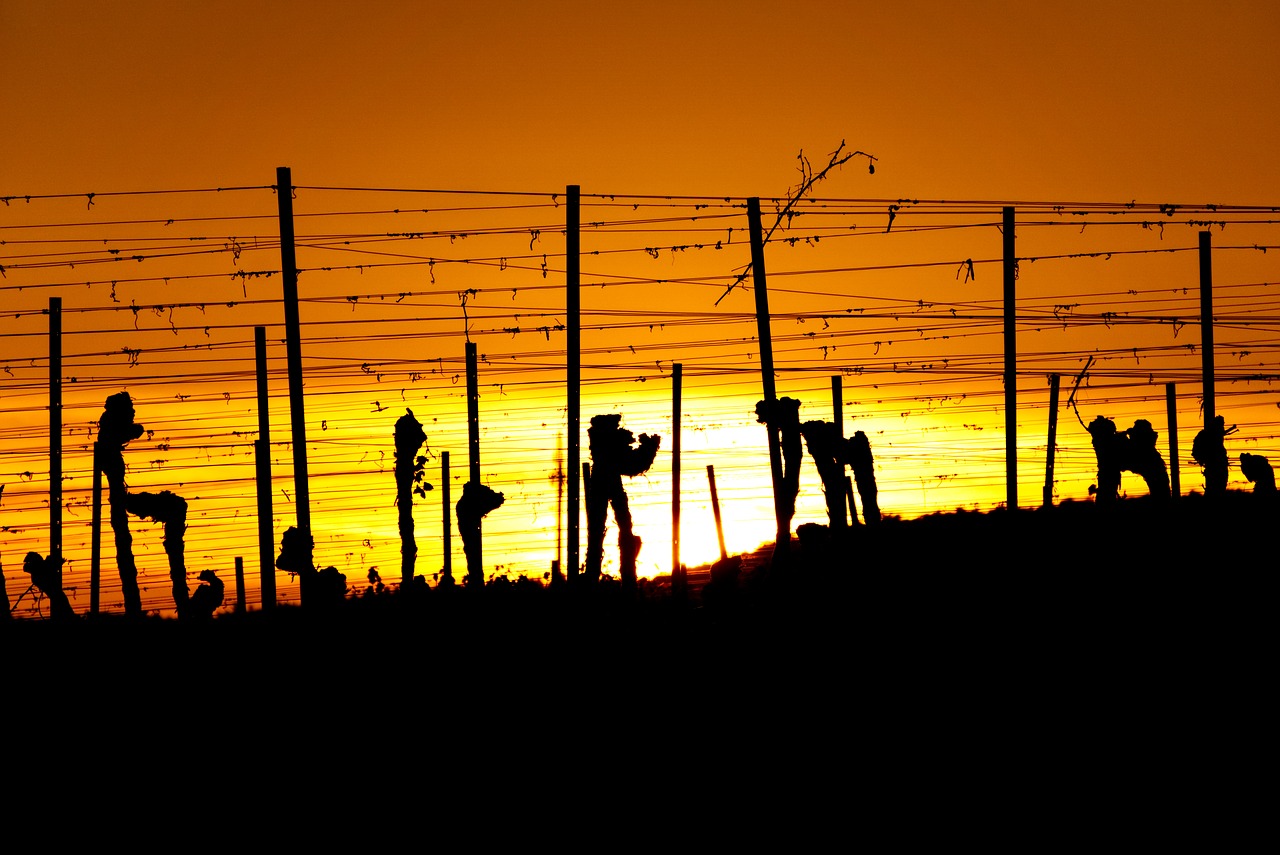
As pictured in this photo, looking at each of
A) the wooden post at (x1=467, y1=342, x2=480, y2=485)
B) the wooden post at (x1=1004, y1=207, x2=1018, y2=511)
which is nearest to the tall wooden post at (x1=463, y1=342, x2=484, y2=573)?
the wooden post at (x1=467, y1=342, x2=480, y2=485)

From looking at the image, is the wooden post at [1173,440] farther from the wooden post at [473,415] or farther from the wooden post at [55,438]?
the wooden post at [55,438]

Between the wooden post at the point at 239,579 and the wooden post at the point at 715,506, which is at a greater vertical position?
the wooden post at the point at 715,506

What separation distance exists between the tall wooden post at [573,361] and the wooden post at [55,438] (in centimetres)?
884

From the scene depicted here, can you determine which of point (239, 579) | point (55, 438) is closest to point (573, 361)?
point (55, 438)

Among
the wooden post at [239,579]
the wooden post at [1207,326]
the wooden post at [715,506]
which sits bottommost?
the wooden post at [239,579]

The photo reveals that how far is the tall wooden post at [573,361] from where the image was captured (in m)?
19.5

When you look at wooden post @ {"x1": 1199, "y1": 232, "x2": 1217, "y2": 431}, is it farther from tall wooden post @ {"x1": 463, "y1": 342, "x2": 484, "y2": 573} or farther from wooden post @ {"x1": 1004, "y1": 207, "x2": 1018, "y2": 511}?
tall wooden post @ {"x1": 463, "y1": 342, "x2": 484, "y2": 573}

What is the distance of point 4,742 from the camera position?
14078 mm

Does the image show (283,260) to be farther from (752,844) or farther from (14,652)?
(752,844)

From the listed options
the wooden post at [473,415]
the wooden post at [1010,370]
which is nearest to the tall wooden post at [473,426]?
the wooden post at [473,415]

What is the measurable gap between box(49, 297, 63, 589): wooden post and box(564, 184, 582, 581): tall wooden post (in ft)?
29.0

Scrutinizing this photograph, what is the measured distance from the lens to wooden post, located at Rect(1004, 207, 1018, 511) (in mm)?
21109

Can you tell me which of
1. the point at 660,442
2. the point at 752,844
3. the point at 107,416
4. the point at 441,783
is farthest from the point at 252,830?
the point at 107,416

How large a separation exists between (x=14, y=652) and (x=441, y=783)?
403 inches
